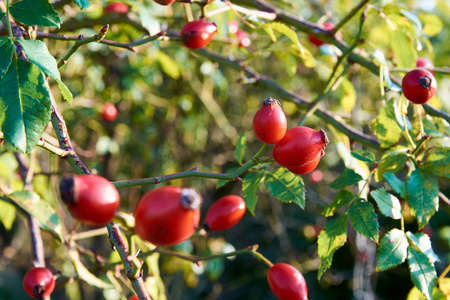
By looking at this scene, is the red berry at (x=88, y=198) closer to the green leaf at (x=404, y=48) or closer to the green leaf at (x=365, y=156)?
the green leaf at (x=365, y=156)

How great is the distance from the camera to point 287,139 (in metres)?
1.06

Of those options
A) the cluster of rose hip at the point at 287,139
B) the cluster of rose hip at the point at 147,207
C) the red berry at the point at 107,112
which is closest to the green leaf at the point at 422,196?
the cluster of rose hip at the point at 287,139

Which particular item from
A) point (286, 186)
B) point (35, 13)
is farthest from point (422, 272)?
point (35, 13)

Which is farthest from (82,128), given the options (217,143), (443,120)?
(443,120)

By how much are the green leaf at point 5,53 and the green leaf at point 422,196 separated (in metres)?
1.29

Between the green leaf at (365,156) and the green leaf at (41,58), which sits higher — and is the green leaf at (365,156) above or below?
below

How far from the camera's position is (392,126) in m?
1.44

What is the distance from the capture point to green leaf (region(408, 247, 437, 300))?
1178mm

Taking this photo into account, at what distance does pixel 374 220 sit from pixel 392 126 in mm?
446

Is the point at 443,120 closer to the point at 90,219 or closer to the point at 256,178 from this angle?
the point at 256,178

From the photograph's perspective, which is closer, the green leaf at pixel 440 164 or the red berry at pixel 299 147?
the red berry at pixel 299 147

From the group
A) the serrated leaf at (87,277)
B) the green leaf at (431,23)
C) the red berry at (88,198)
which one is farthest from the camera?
the green leaf at (431,23)

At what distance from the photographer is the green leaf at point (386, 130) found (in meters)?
1.44

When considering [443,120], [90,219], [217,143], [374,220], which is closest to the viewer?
[90,219]
